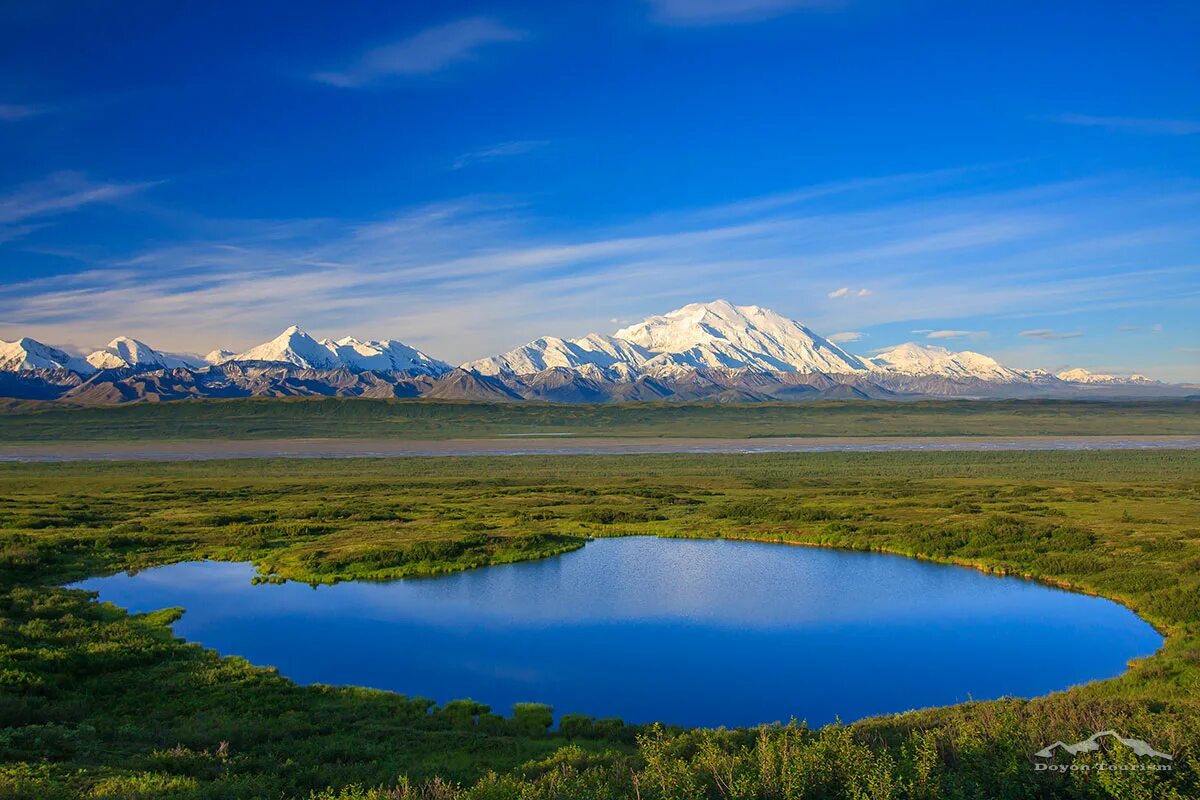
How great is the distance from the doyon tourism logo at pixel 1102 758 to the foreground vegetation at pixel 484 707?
0.74ft

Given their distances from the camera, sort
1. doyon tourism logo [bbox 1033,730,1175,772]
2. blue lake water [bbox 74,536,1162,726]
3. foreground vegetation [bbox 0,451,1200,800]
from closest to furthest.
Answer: doyon tourism logo [bbox 1033,730,1175,772], foreground vegetation [bbox 0,451,1200,800], blue lake water [bbox 74,536,1162,726]

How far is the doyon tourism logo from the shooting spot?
46.4 ft

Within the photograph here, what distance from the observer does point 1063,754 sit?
15.1 m

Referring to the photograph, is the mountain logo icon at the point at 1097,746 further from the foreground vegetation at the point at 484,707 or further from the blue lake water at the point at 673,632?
the blue lake water at the point at 673,632

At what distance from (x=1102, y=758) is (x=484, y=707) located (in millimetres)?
16171

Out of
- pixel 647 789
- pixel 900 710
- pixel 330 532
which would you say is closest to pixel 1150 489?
pixel 900 710

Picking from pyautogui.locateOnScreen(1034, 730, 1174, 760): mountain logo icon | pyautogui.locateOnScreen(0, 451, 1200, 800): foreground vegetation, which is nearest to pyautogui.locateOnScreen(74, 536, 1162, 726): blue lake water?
pyautogui.locateOnScreen(0, 451, 1200, 800): foreground vegetation

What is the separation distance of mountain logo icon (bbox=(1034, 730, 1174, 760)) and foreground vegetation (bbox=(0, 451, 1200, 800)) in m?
0.33

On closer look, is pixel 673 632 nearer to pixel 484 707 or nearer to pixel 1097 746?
pixel 484 707

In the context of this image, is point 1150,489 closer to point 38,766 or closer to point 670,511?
point 670,511

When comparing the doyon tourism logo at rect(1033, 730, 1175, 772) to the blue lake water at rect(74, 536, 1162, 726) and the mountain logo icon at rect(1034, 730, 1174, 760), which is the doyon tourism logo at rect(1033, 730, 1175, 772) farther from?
the blue lake water at rect(74, 536, 1162, 726)

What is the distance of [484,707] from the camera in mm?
24484

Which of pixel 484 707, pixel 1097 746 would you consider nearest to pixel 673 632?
pixel 484 707

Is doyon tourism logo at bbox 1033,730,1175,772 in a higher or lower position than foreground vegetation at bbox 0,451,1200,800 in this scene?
higher
